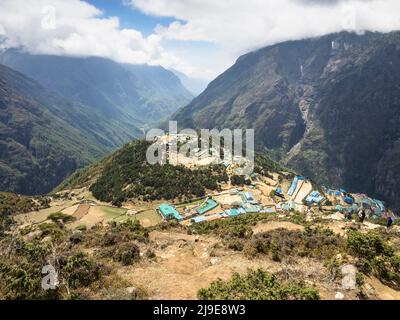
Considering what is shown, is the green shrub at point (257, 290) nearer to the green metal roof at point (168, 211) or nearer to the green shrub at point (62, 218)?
the green shrub at point (62, 218)

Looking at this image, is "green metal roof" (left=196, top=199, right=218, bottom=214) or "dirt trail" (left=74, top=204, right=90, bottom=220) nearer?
"dirt trail" (left=74, top=204, right=90, bottom=220)

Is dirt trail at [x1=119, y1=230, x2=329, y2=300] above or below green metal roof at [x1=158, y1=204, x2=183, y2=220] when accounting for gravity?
above

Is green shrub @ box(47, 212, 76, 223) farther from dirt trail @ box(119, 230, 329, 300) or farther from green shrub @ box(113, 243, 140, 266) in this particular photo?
green shrub @ box(113, 243, 140, 266)

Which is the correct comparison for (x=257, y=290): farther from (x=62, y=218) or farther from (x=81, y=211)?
(x=81, y=211)

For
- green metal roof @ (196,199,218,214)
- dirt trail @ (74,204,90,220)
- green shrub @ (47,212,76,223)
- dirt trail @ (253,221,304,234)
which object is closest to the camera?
dirt trail @ (253,221,304,234)

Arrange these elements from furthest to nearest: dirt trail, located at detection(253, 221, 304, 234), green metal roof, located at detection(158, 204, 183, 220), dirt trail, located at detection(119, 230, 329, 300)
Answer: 1. green metal roof, located at detection(158, 204, 183, 220)
2. dirt trail, located at detection(253, 221, 304, 234)
3. dirt trail, located at detection(119, 230, 329, 300)

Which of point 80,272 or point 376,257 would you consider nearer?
point 80,272

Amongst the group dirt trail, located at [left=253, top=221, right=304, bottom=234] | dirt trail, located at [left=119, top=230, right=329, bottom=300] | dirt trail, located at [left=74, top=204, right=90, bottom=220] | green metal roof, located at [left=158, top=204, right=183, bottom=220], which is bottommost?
green metal roof, located at [left=158, top=204, right=183, bottom=220]

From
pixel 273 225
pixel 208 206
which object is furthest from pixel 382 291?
pixel 208 206

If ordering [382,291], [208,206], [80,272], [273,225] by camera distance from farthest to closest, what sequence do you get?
[208,206] → [273,225] → [80,272] → [382,291]

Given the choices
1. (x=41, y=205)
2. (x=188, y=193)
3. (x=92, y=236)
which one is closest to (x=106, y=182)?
(x=41, y=205)

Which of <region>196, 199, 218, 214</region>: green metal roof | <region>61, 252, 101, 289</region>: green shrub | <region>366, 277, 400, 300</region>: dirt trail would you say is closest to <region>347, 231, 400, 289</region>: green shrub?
<region>366, 277, 400, 300</region>: dirt trail
